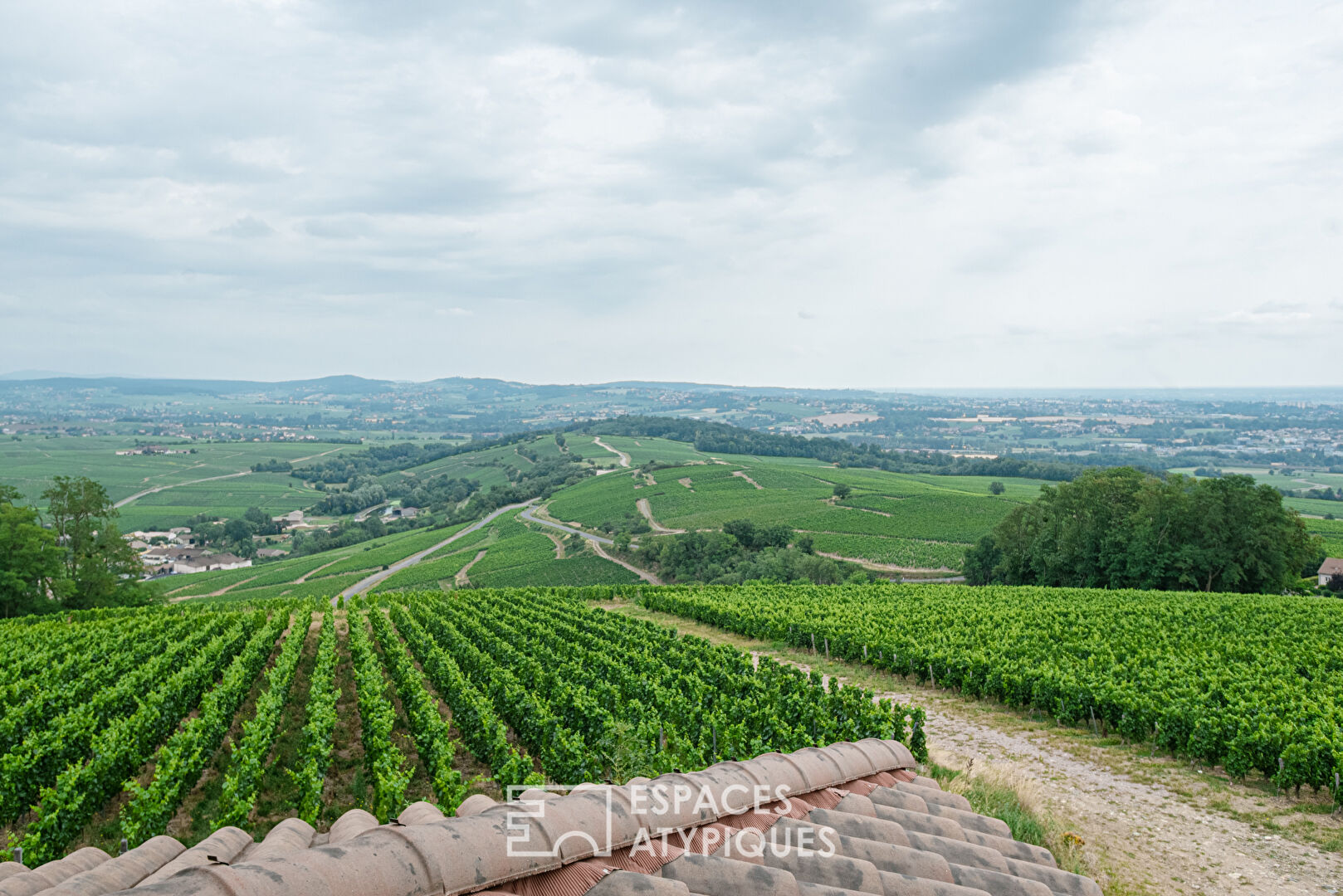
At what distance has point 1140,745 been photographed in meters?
18.9

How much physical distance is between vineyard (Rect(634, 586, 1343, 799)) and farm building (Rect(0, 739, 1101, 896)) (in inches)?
546

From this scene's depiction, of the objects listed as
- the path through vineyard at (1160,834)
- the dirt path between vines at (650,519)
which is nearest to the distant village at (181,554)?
the dirt path between vines at (650,519)

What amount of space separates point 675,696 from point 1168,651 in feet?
67.0

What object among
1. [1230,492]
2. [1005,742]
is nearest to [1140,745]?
[1005,742]

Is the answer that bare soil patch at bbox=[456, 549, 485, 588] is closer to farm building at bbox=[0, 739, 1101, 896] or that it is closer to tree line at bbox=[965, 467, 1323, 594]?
tree line at bbox=[965, 467, 1323, 594]

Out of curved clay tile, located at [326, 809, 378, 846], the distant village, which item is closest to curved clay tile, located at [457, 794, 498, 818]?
curved clay tile, located at [326, 809, 378, 846]

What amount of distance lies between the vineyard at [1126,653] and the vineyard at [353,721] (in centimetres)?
650

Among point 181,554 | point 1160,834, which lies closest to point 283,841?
point 1160,834

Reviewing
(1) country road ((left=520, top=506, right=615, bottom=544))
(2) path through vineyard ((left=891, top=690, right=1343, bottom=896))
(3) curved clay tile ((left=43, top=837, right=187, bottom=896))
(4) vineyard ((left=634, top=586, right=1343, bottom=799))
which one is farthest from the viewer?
(1) country road ((left=520, top=506, right=615, bottom=544))

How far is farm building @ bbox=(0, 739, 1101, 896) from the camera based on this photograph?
372 centimetres

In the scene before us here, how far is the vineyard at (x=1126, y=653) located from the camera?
17062 millimetres

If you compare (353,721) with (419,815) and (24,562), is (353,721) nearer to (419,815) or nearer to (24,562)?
(419,815)

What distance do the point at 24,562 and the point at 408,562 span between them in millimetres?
50644

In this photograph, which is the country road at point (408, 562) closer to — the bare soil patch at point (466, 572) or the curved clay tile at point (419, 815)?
the bare soil patch at point (466, 572)
